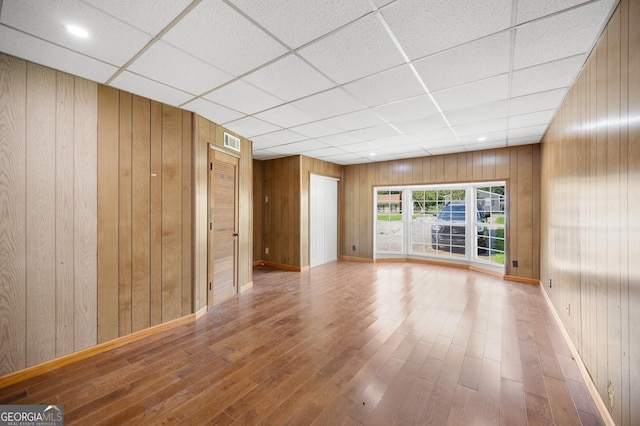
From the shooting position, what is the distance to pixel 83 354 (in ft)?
8.04

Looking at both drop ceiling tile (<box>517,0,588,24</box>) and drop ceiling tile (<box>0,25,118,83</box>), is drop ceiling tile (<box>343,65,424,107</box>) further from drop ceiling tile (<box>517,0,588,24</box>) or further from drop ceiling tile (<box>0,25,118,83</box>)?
drop ceiling tile (<box>0,25,118,83</box>)

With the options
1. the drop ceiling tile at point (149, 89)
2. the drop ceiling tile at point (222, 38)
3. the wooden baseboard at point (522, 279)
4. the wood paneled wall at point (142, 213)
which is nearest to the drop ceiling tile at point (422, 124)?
the drop ceiling tile at point (222, 38)

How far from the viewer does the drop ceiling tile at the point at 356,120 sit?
3.44 metres

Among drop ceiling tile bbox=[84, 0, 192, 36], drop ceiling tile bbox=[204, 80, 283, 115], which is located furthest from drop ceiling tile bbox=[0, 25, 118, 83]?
Answer: drop ceiling tile bbox=[204, 80, 283, 115]

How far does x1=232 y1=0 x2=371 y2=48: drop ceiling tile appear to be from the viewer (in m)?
1.58

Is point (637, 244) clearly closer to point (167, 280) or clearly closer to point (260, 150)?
point (167, 280)

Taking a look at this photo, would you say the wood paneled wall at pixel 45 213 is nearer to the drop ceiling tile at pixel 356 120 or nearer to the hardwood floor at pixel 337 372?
the hardwood floor at pixel 337 372

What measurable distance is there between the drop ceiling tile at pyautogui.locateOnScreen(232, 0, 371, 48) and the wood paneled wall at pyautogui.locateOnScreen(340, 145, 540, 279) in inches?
195

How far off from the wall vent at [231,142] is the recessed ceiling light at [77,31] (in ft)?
7.08

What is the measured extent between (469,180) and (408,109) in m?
3.25

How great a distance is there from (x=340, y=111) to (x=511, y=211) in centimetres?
416

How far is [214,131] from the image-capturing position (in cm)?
373

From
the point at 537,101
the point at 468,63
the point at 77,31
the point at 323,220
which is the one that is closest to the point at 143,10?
the point at 77,31

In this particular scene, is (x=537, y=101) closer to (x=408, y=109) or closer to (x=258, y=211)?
(x=408, y=109)
